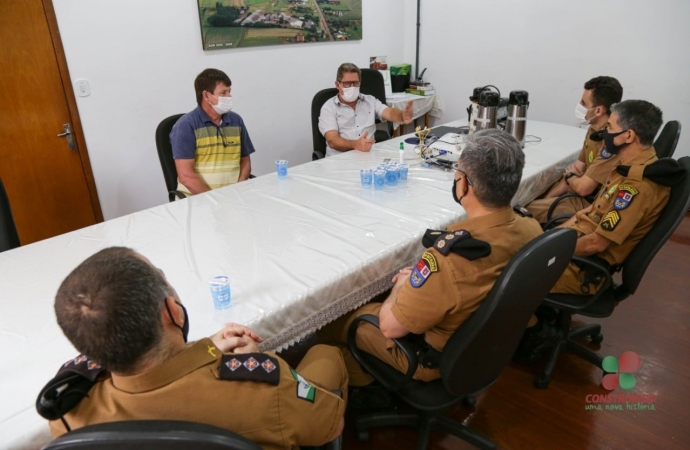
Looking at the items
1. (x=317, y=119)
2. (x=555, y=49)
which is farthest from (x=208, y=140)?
(x=555, y=49)

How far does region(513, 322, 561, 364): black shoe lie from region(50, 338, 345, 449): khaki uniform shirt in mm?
1480

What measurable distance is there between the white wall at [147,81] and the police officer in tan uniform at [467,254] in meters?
2.66

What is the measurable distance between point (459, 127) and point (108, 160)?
2.62m

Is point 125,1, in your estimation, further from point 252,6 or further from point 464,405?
point 464,405

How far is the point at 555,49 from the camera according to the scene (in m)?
4.25

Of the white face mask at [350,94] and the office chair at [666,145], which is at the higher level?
the white face mask at [350,94]

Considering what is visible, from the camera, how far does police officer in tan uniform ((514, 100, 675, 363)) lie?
1717mm

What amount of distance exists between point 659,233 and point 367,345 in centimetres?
116

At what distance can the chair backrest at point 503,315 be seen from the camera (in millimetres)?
1136

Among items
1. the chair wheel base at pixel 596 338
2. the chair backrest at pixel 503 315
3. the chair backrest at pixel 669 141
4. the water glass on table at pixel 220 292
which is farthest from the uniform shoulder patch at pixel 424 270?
the chair backrest at pixel 669 141

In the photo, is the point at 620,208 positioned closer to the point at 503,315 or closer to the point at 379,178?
the point at 503,315

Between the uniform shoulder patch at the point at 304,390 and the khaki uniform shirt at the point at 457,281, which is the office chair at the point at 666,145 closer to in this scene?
the khaki uniform shirt at the point at 457,281

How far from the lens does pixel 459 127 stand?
11.4 ft

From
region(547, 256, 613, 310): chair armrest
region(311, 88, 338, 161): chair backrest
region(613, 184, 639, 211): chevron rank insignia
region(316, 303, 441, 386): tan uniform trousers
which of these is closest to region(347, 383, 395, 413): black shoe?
region(316, 303, 441, 386): tan uniform trousers
